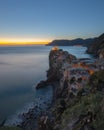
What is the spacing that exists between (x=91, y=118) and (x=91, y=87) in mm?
7003

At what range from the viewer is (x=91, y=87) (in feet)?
55.0

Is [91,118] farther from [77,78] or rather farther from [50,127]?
[77,78]

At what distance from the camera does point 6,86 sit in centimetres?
4100

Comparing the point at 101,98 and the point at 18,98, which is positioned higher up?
the point at 101,98

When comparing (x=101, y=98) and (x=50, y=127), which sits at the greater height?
(x=101, y=98)

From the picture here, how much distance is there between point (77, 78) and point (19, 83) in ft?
72.3

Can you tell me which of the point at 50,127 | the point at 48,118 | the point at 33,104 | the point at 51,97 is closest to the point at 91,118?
the point at 50,127

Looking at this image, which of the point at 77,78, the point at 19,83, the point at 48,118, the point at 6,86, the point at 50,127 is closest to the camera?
the point at 50,127

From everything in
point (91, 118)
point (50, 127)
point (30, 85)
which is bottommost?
point (30, 85)

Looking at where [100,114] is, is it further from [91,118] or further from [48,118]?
[48,118]

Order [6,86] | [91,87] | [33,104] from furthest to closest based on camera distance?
[6,86] → [33,104] → [91,87]

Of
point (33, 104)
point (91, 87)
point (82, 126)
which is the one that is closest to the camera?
point (82, 126)

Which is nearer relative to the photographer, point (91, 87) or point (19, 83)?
point (91, 87)

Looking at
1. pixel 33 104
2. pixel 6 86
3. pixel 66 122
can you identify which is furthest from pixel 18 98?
pixel 66 122
